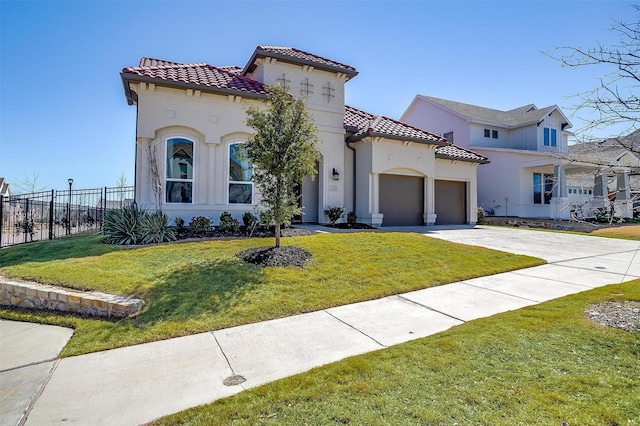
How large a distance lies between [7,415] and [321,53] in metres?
15.9

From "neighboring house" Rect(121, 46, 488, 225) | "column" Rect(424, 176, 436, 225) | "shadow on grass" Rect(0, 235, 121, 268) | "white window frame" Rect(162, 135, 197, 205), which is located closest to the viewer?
"shadow on grass" Rect(0, 235, 121, 268)

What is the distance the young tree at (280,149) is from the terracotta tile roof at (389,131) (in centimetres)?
653

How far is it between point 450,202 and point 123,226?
1533 cm

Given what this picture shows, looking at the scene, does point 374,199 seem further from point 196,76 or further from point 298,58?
point 196,76

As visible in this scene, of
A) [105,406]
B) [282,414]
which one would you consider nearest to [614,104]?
[282,414]

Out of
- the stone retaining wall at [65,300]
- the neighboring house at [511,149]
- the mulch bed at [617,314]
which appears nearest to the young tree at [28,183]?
the stone retaining wall at [65,300]

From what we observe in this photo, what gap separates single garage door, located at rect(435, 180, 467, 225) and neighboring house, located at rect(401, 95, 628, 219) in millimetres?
7007

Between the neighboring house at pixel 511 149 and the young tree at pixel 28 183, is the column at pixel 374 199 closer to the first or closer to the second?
the neighboring house at pixel 511 149

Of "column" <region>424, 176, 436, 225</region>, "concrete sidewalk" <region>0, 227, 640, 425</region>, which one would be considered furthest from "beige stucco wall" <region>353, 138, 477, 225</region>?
"concrete sidewalk" <region>0, 227, 640, 425</region>

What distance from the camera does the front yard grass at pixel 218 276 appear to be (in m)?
4.99

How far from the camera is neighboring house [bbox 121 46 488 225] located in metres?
10.8

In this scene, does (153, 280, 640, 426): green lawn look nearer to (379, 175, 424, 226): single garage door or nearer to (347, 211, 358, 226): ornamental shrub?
(347, 211, 358, 226): ornamental shrub

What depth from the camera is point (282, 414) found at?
9.02 ft

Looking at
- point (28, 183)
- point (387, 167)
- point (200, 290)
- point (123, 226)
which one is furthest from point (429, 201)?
point (28, 183)
